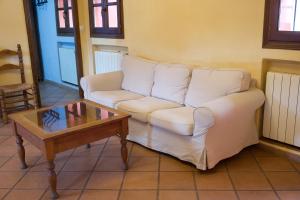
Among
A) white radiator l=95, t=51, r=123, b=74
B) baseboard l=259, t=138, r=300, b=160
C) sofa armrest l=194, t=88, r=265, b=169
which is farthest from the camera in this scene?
white radiator l=95, t=51, r=123, b=74

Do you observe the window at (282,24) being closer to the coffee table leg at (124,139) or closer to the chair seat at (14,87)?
the coffee table leg at (124,139)

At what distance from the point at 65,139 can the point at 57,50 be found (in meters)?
3.99

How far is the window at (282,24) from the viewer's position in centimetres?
251

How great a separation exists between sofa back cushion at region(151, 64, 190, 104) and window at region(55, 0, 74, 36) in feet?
8.22

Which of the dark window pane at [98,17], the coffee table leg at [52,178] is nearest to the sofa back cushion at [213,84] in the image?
the coffee table leg at [52,178]

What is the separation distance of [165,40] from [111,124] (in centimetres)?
156

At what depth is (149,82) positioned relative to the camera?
135 inches

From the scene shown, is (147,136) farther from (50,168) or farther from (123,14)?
(123,14)

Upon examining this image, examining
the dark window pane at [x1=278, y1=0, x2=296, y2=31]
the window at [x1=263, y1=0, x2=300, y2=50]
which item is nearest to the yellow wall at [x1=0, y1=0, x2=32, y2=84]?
the window at [x1=263, y1=0, x2=300, y2=50]

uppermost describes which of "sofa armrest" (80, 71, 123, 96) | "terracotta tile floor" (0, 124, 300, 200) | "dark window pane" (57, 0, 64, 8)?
"dark window pane" (57, 0, 64, 8)

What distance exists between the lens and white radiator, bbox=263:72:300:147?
2623mm

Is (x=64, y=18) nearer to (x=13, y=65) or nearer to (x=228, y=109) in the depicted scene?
(x=13, y=65)

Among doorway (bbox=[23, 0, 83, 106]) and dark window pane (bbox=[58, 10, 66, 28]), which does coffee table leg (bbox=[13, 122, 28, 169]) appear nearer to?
doorway (bbox=[23, 0, 83, 106])

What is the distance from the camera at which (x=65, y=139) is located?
220 cm
